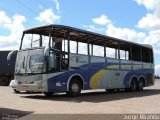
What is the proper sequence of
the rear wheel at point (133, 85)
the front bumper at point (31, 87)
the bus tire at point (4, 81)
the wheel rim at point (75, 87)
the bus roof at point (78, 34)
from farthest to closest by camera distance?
the bus tire at point (4, 81), the rear wheel at point (133, 85), the wheel rim at point (75, 87), the bus roof at point (78, 34), the front bumper at point (31, 87)

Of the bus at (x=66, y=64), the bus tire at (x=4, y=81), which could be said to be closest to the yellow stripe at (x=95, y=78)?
the bus at (x=66, y=64)

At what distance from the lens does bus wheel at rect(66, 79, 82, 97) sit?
18575 millimetres

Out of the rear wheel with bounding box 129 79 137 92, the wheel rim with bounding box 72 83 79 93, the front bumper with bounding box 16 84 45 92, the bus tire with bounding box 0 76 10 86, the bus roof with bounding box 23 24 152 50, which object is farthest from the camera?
the bus tire with bounding box 0 76 10 86

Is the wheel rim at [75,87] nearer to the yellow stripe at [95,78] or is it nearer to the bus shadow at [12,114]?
the yellow stripe at [95,78]

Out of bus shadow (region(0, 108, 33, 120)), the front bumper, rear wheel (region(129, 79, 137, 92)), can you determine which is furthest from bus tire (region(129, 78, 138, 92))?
bus shadow (region(0, 108, 33, 120))

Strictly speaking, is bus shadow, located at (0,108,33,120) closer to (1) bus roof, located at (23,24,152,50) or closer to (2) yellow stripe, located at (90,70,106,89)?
(1) bus roof, located at (23,24,152,50)

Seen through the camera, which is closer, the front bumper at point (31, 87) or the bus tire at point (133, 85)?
the front bumper at point (31, 87)

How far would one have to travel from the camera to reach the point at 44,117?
35.2ft

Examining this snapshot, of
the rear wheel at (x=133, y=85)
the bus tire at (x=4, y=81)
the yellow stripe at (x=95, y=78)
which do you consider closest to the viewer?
the yellow stripe at (x=95, y=78)

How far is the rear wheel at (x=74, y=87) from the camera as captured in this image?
18.6 meters

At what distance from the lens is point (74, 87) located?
18859 millimetres

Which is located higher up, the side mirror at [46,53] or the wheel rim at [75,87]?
the side mirror at [46,53]

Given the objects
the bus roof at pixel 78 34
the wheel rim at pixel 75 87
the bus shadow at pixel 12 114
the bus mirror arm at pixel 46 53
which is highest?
the bus roof at pixel 78 34

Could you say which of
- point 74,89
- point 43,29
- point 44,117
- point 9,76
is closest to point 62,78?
point 74,89
